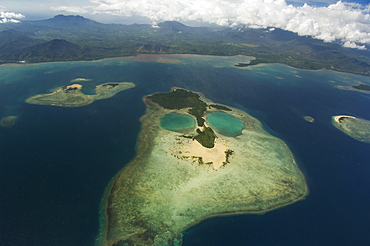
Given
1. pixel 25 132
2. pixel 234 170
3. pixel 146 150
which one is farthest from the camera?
pixel 25 132

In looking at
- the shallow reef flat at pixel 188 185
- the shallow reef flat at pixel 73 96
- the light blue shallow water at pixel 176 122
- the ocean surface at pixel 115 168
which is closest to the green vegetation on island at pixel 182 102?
the light blue shallow water at pixel 176 122

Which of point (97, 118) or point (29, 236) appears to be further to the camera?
point (97, 118)

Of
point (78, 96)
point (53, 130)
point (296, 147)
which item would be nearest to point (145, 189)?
point (53, 130)

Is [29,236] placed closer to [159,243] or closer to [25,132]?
[159,243]

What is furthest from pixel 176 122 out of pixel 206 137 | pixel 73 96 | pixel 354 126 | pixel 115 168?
Result: pixel 354 126

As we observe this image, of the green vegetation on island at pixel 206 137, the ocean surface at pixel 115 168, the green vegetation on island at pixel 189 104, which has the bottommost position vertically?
the ocean surface at pixel 115 168

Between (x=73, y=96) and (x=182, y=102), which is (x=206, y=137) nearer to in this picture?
(x=182, y=102)

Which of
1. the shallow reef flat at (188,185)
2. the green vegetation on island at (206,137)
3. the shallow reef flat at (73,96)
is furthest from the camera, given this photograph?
the shallow reef flat at (73,96)

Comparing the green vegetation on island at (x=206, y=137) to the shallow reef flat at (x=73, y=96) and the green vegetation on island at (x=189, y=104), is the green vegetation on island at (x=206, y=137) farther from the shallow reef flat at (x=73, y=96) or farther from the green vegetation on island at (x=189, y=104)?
the shallow reef flat at (x=73, y=96)

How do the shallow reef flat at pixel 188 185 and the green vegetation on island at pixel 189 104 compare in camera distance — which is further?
the green vegetation on island at pixel 189 104
